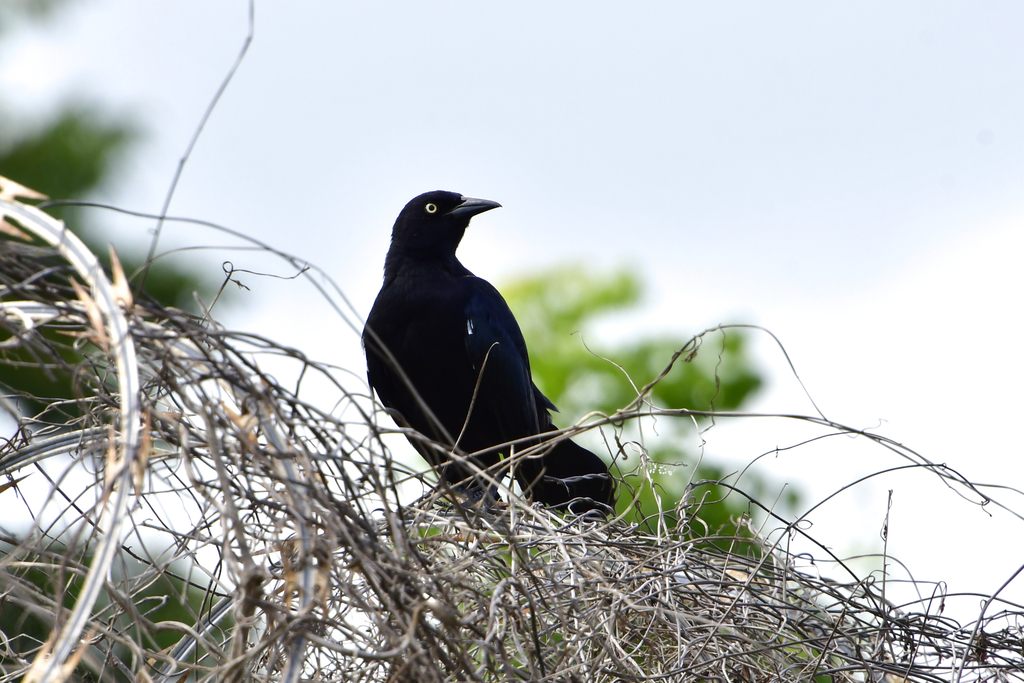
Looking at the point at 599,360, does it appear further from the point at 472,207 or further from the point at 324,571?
the point at 324,571

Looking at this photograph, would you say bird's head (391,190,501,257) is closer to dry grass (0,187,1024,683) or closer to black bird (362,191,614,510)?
A: black bird (362,191,614,510)

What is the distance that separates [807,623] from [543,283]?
42.7 ft

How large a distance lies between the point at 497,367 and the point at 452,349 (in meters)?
0.30

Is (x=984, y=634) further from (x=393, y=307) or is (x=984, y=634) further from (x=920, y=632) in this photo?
(x=393, y=307)

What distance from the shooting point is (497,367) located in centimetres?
479

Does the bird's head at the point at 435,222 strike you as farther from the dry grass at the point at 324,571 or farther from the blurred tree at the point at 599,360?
the blurred tree at the point at 599,360

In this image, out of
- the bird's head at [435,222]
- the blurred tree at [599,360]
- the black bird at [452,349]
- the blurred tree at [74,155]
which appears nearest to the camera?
the black bird at [452,349]

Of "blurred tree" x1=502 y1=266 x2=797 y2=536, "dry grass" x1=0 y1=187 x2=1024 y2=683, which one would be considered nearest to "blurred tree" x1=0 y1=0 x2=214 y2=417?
"blurred tree" x1=502 y1=266 x2=797 y2=536

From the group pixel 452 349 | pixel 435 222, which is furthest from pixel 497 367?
pixel 435 222

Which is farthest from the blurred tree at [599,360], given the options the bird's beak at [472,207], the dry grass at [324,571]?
the dry grass at [324,571]

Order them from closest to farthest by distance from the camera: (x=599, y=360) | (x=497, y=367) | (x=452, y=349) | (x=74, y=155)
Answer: (x=452, y=349) < (x=497, y=367) < (x=74, y=155) < (x=599, y=360)

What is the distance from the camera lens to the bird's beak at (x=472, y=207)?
512 cm

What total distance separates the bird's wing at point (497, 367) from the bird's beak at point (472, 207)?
0.43m

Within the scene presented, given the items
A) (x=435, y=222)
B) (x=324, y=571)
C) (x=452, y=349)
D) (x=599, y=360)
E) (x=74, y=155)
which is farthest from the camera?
(x=599, y=360)
